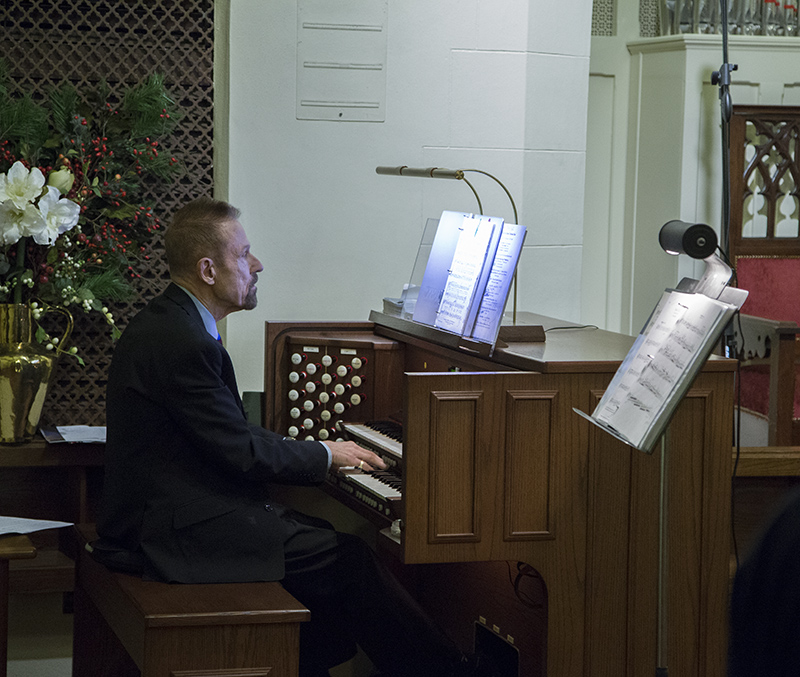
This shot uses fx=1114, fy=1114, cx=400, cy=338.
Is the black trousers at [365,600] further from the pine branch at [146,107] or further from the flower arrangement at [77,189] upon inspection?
the pine branch at [146,107]

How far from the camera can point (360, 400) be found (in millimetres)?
3389

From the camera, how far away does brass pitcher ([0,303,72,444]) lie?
332 centimetres

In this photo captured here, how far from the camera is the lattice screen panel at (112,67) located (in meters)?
3.68

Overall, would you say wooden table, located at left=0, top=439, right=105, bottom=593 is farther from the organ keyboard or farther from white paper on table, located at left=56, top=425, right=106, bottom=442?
the organ keyboard

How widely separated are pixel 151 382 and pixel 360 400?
90 cm

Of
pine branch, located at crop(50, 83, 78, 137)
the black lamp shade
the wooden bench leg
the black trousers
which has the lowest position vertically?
the wooden bench leg

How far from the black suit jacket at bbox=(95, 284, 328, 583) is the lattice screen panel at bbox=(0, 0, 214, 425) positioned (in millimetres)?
1144

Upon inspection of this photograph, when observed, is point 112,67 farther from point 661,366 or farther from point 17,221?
point 661,366

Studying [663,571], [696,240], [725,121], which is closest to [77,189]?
[696,240]

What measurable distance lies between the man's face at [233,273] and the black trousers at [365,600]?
58 centimetres

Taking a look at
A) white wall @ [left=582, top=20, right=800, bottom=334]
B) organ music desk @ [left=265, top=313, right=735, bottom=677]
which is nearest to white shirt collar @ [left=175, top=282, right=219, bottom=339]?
organ music desk @ [left=265, top=313, right=735, bottom=677]

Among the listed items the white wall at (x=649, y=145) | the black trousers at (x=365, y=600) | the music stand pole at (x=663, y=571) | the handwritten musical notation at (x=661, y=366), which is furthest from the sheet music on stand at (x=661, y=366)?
the white wall at (x=649, y=145)

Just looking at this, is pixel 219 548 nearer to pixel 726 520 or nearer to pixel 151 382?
pixel 151 382

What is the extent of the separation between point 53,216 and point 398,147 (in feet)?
4.10
